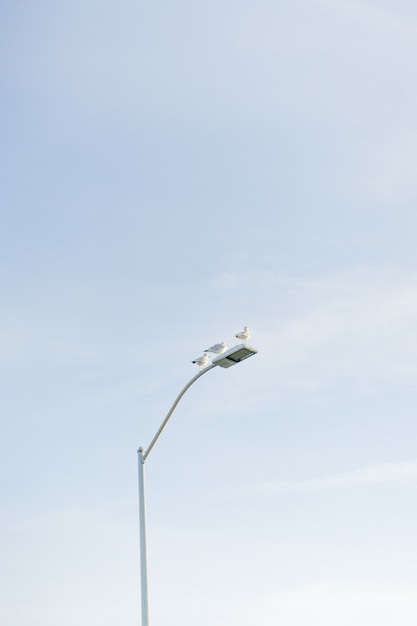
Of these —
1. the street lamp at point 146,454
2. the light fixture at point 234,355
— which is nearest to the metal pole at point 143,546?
the street lamp at point 146,454

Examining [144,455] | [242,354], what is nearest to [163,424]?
[144,455]

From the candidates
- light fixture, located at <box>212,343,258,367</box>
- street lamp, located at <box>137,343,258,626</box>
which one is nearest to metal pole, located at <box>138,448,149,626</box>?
street lamp, located at <box>137,343,258,626</box>

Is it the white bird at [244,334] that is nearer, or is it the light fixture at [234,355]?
the light fixture at [234,355]

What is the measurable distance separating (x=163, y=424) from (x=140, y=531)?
235cm

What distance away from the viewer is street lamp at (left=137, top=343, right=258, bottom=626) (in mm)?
21516

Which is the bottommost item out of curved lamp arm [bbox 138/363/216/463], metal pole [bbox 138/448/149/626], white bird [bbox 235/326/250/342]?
metal pole [bbox 138/448/149/626]

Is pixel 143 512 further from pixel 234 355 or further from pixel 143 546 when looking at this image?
pixel 234 355

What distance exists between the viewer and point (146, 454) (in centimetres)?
2311

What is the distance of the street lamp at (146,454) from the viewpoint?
21516 millimetres

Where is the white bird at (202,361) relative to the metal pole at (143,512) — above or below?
above

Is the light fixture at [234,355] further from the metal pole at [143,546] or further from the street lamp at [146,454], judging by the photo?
the metal pole at [143,546]

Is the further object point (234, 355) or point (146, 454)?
point (146, 454)

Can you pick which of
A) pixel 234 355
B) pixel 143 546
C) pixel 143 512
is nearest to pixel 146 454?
pixel 143 512

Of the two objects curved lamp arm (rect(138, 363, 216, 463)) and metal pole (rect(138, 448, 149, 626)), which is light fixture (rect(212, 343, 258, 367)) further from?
metal pole (rect(138, 448, 149, 626))
